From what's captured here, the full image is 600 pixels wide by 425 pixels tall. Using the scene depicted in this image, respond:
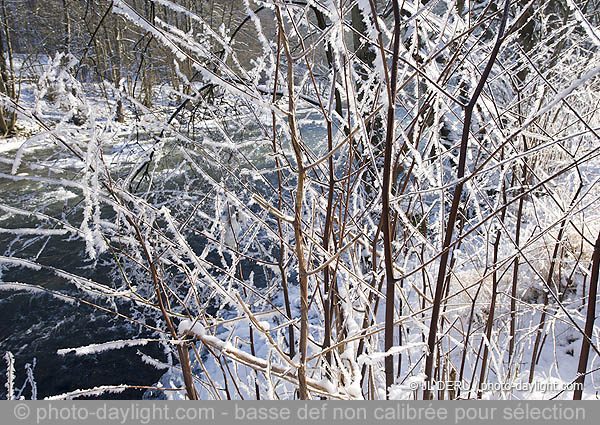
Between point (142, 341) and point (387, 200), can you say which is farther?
point (142, 341)

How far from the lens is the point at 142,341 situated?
859mm

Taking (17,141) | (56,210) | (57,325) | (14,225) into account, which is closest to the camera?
(57,325)

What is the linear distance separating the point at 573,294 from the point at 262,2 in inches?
129

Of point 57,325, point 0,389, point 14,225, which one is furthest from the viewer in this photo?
point 14,225

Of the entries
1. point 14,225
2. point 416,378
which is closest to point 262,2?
point 416,378

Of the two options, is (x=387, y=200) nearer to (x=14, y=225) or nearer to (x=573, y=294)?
(x=573, y=294)

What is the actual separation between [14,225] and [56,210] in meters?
0.58

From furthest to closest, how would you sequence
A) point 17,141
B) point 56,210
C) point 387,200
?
1. point 17,141
2. point 56,210
3. point 387,200

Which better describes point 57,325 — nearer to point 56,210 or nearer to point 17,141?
point 56,210
